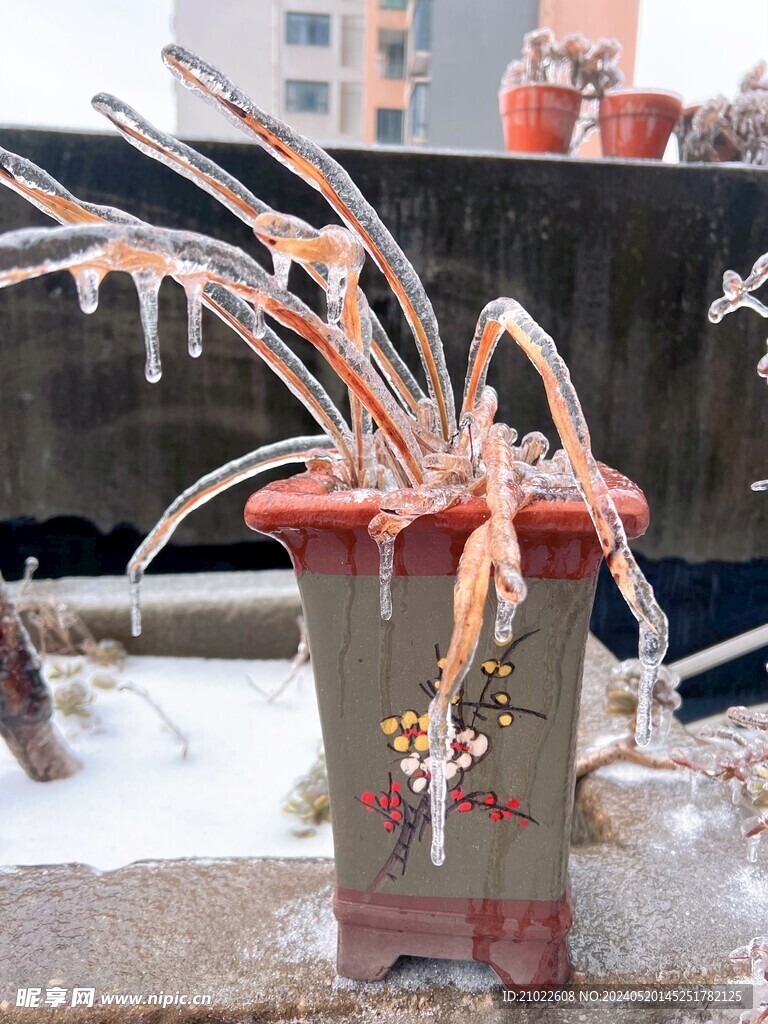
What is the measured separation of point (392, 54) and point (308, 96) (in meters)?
2.05

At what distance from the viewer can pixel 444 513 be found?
48cm

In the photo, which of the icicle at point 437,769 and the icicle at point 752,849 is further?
the icicle at point 752,849

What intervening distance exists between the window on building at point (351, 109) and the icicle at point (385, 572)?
631 inches

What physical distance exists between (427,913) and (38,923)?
381mm

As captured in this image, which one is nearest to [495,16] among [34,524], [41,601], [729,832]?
[34,524]

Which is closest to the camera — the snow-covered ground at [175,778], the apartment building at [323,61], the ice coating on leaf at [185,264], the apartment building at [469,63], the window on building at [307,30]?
the ice coating on leaf at [185,264]

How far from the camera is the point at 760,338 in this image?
214 centimetres

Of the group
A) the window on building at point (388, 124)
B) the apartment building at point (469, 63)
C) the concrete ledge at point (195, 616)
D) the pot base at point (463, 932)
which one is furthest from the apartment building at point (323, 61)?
the pot base at point (463, 932)

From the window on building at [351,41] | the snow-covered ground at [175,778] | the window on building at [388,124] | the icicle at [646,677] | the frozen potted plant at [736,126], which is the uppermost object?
the window on building at [351,41]

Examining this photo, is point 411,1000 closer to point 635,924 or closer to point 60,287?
point 635,924

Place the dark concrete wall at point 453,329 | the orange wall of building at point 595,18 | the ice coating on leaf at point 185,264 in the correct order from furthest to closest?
the orange wall of building at point 595,18, the dark concrete wall at point 453,329, the ice coating on leaf at point 185,264

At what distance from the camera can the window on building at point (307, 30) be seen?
14.2m

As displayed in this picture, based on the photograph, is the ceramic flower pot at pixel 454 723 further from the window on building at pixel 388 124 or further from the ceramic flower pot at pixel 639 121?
the window on building at pixel 388 124

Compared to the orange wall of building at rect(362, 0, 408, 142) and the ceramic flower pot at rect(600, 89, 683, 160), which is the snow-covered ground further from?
the orange wall of building at rect(362, 0, 408, 142)
